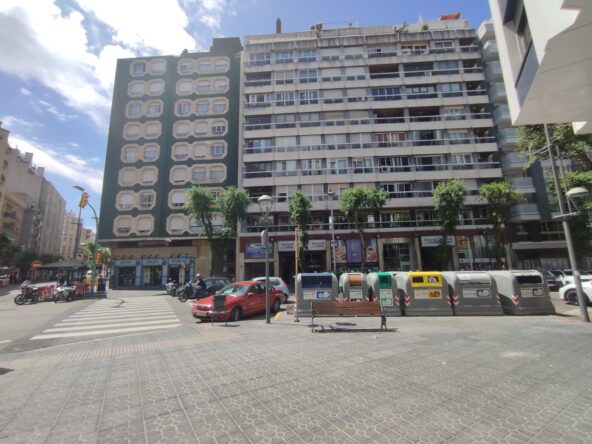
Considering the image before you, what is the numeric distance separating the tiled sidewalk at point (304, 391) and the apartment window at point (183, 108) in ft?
117

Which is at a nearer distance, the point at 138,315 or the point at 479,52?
the point at 138,315

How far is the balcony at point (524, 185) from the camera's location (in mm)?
29927

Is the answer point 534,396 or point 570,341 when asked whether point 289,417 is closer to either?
point 534,396

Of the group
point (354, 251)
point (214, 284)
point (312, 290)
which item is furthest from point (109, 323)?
point (354, 251)

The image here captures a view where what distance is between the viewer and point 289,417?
3.45 metres

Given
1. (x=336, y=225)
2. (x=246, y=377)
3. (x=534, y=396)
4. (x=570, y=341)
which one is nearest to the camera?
(x=534, y=396)

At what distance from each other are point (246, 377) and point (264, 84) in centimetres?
3595

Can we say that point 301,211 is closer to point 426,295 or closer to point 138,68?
point 426,295

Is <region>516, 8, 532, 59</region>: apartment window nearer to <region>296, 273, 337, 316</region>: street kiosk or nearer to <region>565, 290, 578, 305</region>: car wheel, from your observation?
<region>296, 273, 337, 316</region>: street kiosk

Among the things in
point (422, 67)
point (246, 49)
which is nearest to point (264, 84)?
point (246, 49)

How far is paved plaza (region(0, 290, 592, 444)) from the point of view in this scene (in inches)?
123

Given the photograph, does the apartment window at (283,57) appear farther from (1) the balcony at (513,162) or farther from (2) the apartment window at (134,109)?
(1) the balcony at (513,162)

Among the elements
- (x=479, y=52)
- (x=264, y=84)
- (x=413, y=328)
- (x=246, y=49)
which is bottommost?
(x=413, y=328)

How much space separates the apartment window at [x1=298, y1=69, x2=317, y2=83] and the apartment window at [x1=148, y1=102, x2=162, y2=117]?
752 inches
